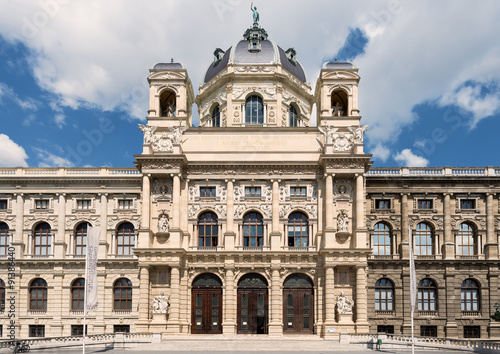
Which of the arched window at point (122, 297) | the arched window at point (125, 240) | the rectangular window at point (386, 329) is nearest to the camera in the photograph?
the rectangular window at point (386, 329)

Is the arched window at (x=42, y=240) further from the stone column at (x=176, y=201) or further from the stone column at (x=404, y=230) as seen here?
the stone column at (x=404, y=230)

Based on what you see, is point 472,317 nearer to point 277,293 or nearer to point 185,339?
point 277,293

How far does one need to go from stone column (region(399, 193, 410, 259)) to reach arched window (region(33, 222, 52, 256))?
108 feet

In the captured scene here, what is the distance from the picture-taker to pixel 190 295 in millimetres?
47156

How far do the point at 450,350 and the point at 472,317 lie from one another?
13.9 metres

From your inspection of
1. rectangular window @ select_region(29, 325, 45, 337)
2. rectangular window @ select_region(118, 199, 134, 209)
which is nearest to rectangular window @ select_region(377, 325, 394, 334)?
rectangular window @ select_region(118, 199, 134, 209)

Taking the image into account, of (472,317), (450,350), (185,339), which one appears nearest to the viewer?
(450,350)

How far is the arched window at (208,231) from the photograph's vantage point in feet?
159

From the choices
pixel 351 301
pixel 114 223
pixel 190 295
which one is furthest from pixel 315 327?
pixel 114 223

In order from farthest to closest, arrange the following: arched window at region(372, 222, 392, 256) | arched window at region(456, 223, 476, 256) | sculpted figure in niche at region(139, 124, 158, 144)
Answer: arched window at region(372, 222, 392, 256)
arched window at region(456, 223, 476, 256)
sculpted figure in niche at region(139, 124, 158, 144)

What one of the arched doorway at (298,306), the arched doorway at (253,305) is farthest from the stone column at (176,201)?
the arched doorway at (298,306)

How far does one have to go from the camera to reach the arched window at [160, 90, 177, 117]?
53.2 m

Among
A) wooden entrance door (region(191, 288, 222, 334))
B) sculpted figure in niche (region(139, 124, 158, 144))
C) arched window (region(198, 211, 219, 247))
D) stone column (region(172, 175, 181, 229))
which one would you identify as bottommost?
wooden entrance door (region(191, 288, 222, 334))

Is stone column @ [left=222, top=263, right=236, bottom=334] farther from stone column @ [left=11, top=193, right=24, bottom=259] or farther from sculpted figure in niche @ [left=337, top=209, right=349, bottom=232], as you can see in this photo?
stone column @ [left=11, top=193, right=24, bottom=259]
